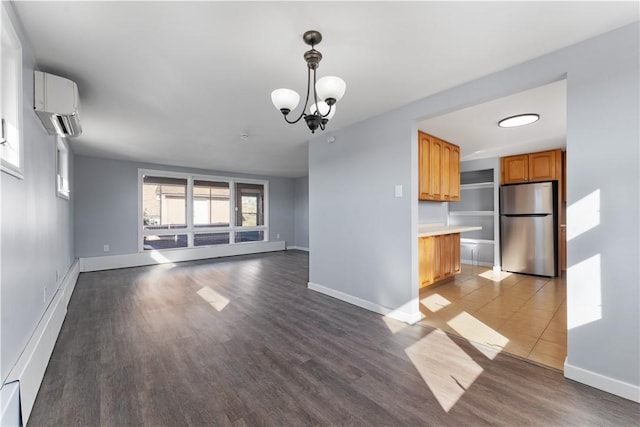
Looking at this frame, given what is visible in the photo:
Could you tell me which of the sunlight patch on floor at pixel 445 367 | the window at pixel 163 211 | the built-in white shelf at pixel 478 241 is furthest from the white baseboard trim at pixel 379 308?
the window at pixel 163 211

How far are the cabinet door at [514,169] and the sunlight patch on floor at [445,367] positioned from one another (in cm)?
401

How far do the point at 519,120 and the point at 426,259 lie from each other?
2.08m

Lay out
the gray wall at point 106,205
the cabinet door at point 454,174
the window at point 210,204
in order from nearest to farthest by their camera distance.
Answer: the cabinet door at point 454,174 → the gray wall at point 106,205 → the window at point 210,204

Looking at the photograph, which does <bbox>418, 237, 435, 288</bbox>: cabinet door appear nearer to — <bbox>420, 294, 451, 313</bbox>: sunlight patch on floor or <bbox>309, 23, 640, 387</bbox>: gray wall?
<bbox>420, 294, 451, 313</bbox>: sunlight patch on floor

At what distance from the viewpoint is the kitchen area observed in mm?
2654

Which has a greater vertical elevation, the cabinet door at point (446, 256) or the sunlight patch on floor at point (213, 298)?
the cabinet door at point (446, 256)

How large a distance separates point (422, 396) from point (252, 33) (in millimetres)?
2597

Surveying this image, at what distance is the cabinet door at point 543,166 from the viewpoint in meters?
4.67

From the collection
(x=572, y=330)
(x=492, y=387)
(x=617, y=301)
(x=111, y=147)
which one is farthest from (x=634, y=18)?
(x=111, y=147)

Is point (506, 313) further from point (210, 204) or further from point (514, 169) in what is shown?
point (210, 204)

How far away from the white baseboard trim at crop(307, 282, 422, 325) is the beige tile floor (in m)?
0.18

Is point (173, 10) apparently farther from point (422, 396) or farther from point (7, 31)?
point (422, 396)

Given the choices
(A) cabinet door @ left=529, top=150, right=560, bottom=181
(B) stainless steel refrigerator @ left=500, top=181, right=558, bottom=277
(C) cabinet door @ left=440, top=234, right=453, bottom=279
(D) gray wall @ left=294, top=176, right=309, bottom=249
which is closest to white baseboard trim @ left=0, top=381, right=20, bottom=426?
(C) cabinet door @ left=440, top=234, right=453, bottom=279

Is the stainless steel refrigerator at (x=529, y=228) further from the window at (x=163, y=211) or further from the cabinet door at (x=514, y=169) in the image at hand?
the window at (x=163, y=211)
